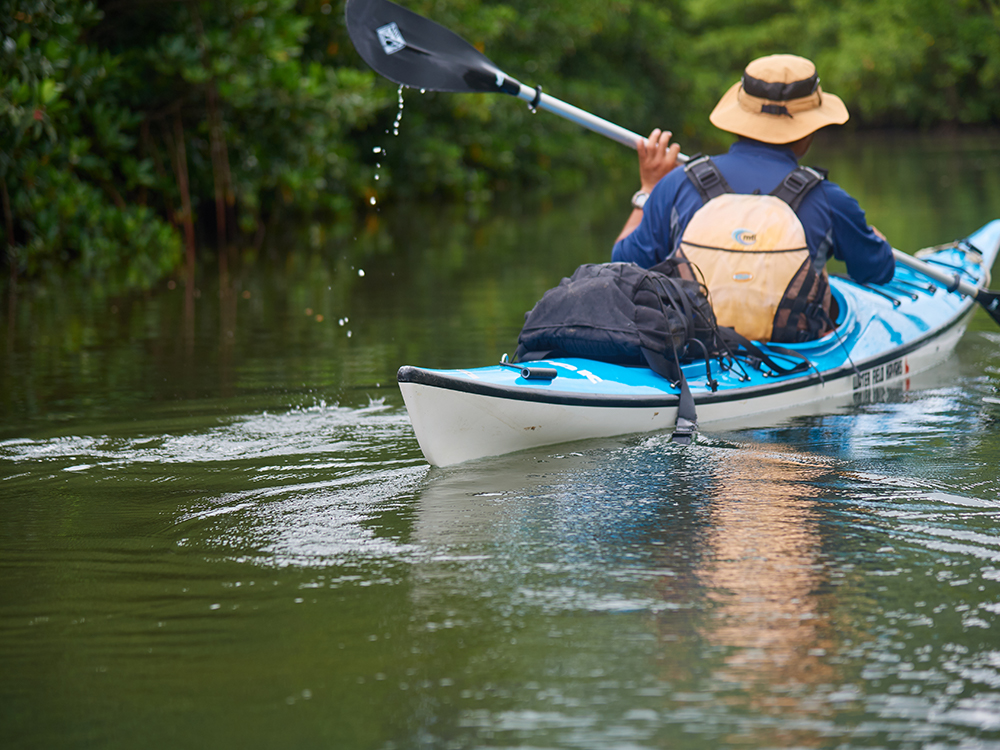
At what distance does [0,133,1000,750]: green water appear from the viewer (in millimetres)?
2236

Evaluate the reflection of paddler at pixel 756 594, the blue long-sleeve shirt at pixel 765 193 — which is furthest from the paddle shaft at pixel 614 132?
the reflection of paddler at pixel 756 594

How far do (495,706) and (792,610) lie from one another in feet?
2.45

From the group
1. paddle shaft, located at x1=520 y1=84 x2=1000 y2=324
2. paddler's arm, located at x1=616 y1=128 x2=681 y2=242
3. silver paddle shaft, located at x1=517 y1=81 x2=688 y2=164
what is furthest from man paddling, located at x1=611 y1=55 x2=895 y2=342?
silver paddle shaft, located at x1=517 y1=81 x2=688 y2=164

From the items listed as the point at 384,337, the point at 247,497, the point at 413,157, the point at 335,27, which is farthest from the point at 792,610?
the point at 413,157

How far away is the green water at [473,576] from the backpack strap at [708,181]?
92 centimetres

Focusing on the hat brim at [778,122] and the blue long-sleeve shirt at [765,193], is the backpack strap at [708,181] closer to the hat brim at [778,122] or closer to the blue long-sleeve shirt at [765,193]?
the blue long-sleeve shirt at [765,193]

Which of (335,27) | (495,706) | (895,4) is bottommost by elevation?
(495,706)

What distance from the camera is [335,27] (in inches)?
526

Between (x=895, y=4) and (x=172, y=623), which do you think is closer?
(x=172, y=623)

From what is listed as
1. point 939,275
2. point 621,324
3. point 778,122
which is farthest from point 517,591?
point 939,275

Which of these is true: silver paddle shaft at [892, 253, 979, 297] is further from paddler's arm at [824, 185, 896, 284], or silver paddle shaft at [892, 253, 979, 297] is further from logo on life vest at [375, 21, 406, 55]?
logo on life vest at [375, 21, 406, 55]

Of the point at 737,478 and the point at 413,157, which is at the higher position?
the point at 413,157

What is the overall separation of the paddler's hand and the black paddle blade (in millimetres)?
A: 759

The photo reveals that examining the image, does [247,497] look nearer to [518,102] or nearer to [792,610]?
[792,610]
